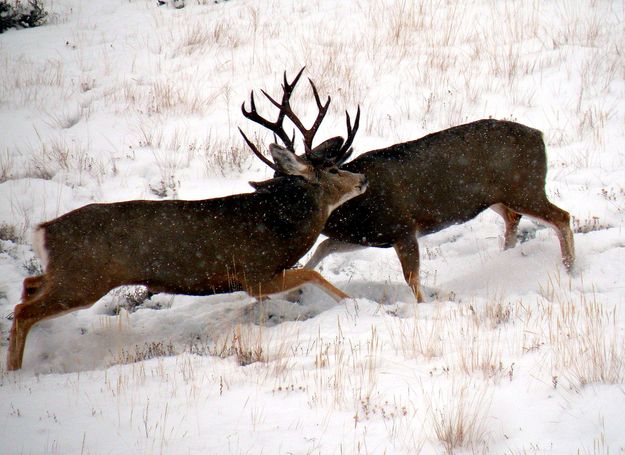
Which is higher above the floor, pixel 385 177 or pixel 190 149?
Answer: pixel 385 177

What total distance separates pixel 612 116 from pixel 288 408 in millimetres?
7069

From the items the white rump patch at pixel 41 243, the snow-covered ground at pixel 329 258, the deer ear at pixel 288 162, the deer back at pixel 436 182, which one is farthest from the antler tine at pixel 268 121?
the white rump patch at pixel 41 243

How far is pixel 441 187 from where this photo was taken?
22.8 feet

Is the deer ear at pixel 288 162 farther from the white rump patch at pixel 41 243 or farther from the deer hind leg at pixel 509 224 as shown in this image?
the deer hind leg at pixel 509 224

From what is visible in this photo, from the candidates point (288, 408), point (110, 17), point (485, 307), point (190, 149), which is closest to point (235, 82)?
point (190, 149)

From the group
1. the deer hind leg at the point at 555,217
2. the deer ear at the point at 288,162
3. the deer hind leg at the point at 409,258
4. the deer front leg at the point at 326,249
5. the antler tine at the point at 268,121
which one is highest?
the antler tine at the point at 268,121

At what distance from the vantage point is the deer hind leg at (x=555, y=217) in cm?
689

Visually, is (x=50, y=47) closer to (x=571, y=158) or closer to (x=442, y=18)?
(x=442, y=18)

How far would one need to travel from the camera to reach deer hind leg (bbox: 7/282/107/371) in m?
5.70

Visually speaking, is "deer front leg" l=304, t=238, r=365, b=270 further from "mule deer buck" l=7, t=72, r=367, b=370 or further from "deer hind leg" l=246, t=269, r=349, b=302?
"deer hind leg" l=246, t=269, r=349, b=302

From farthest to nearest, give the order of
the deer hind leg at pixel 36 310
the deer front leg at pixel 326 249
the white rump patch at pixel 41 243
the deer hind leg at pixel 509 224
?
the deer hind leg at pixel 509 224 < the deer front leg at pixel 326 249 < the white rump patch at pixel 41 243 < the deer hind leg at pixel 36 310

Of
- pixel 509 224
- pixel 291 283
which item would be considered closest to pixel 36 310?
pixel 291 283

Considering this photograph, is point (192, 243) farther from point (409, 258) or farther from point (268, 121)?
point (409, 258)

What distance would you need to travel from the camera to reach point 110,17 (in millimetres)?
15281
